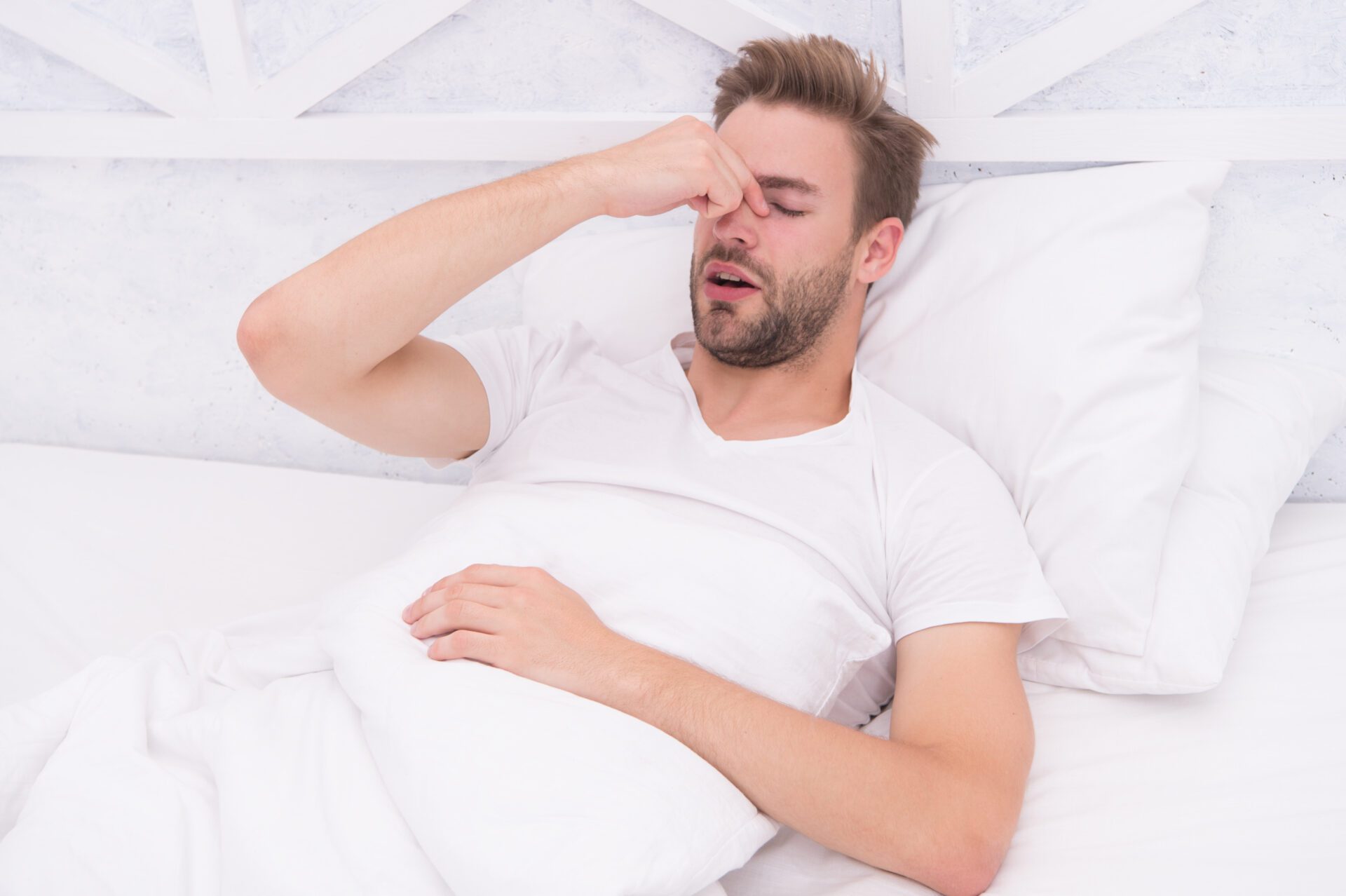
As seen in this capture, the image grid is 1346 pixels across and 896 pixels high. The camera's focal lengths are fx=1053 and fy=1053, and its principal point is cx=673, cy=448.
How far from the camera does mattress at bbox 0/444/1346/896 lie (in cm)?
94

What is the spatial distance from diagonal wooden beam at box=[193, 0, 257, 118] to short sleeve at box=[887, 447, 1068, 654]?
1.23 metres

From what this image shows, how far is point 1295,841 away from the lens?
36.3 inches

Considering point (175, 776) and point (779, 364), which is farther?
point (779, 364)

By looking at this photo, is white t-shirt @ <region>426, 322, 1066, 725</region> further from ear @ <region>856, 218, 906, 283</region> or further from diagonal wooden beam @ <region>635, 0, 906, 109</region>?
diagonal wooden beam @ <region>635, 0, 906, 109</region>

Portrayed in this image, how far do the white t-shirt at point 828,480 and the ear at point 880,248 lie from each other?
0.16 meters

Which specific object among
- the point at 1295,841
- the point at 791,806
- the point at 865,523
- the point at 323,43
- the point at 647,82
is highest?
the point at 323,43

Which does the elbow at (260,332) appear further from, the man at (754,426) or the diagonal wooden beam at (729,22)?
the diagonal wooden beam at (729,22)

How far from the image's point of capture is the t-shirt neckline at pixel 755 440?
49.9 inches

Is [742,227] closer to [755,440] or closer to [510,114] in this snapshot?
[755,440]

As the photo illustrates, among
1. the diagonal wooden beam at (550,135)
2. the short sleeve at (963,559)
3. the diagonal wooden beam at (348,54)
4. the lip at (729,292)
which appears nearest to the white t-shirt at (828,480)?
the short sleeve at (963,559)

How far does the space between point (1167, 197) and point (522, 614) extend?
896 millimetres

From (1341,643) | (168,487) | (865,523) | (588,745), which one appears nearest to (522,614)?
(588,745)

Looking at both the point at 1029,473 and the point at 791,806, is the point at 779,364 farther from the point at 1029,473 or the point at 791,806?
the point at 791,806

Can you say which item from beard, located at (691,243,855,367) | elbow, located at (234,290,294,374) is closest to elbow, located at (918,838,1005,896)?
beard, located at (691,243,855,367)
